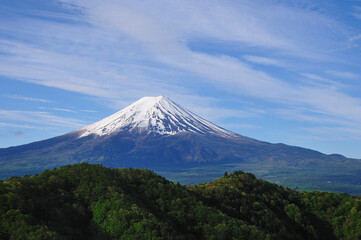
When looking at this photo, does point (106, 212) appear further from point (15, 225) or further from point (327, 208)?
point (327, 208)

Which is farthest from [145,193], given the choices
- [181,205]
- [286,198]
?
[286,198]

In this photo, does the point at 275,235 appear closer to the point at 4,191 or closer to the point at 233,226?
the point at 233,226

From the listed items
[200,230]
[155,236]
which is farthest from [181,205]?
[155,236]

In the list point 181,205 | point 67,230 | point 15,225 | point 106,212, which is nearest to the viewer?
point 15,225

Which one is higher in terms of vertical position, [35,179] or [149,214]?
[35,179]

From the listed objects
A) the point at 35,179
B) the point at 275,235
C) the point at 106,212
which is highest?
the point at 35,179

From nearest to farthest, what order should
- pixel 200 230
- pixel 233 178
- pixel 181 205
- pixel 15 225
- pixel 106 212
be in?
pixel 15 225 < pixel 106 212 < pixel 200 230 < pixel 181 205 < pixel 233 178

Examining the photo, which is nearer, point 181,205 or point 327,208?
point 181,205
